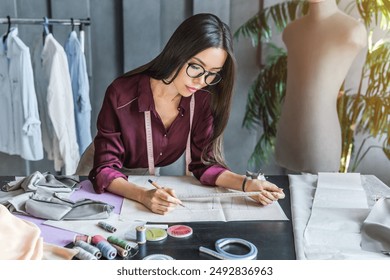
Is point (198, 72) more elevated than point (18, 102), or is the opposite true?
point (198, 72)

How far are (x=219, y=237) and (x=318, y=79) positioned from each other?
943mm

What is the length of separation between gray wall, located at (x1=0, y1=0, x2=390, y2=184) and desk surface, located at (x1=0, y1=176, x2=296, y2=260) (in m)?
1.30

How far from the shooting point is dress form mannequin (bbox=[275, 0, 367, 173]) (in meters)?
1.66

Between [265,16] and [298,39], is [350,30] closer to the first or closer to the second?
[298,39]

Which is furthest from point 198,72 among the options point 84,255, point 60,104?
→ point 60,104

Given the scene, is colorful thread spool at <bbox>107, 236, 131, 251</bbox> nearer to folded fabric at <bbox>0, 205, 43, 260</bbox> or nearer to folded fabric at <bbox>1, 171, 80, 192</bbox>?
folded fabric at <bbox>0, 205, 43, 260</bbox>

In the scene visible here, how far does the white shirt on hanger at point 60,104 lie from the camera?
7.08 ft

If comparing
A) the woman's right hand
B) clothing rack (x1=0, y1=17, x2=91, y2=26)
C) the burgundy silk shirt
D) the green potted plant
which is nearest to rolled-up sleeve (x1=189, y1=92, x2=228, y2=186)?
the burgundy silk shirt

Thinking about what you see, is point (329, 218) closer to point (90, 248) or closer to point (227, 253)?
point (227, 253)

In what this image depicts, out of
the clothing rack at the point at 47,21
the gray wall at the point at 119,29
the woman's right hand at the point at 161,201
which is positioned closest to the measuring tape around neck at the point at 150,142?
the woman's right hand at the point at 161,201

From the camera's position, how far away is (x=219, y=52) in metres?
1.20

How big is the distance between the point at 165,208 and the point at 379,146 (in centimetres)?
171

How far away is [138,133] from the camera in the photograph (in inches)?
55.1

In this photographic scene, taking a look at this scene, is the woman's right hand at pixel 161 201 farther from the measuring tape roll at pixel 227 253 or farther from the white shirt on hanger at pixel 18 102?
the white shirt on hanger at pixel 18 102
